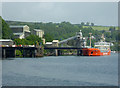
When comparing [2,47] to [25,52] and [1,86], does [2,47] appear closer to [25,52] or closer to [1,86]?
[25,52]

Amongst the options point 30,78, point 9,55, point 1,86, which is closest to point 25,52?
point 9,55

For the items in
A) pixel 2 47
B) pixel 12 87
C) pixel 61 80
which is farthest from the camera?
pixel 2 47

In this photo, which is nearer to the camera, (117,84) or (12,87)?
(12,87)

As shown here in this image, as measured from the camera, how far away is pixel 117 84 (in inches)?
2319

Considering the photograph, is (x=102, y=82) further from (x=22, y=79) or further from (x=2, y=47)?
(x=2, y=47)

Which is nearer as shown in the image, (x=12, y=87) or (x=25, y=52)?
(x=12, y=87)

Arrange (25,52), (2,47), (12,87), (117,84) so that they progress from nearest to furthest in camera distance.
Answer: (12,87) < (117,84) < (2,47) < (25,52)

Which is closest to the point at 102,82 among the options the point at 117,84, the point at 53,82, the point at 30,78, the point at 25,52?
the point at 117,84

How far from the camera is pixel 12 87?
55.1 metres

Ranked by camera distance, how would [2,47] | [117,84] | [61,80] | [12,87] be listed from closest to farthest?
[12,87], [117,84], [61,80], [2,47]

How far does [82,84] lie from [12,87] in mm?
10878

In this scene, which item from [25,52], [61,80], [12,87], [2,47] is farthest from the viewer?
[25,52]

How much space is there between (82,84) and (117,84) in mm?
5236

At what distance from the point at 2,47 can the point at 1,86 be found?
4154 inches
